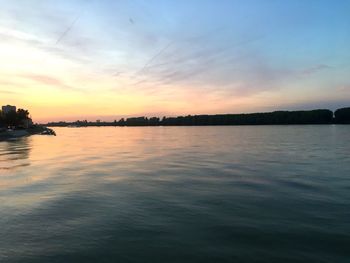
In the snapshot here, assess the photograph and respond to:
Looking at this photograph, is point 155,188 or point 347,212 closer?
point 347,212

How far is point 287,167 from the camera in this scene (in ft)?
113

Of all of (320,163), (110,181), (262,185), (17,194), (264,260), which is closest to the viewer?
(264,260)

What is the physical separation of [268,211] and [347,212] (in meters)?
3.72

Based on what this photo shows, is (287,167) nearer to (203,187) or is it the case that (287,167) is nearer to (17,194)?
(203,187)

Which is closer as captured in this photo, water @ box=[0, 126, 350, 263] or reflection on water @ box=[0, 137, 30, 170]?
water @ box=[0, 126, 350, 263]

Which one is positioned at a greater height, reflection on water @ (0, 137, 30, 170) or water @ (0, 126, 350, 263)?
water @ (0, 126, 350, 263)

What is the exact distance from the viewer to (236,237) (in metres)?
13.6

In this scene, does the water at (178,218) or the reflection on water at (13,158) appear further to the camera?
the reflection on water at (13,158)

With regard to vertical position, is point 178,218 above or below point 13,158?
above

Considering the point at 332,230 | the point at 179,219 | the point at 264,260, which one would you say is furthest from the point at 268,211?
the point at 264,260

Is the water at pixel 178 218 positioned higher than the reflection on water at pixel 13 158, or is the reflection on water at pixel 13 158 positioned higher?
the water at pixel 178 218

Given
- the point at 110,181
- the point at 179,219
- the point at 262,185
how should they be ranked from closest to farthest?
the point at 179,219 < the point at 262,185 < the point at 110,181

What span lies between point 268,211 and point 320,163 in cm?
2264

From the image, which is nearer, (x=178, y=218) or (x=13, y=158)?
(x=178, y=218)
